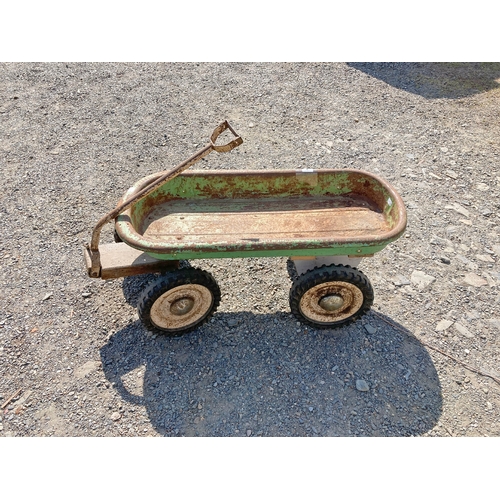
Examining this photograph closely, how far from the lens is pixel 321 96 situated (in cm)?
585

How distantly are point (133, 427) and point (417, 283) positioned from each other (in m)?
2.43

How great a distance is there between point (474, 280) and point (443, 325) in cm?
61

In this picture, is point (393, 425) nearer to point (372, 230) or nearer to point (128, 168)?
point (372, 230)

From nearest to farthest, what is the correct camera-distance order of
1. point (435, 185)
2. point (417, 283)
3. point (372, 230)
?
point (372, 230) < point (417, 283) < point (435, 185)

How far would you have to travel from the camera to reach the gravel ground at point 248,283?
2.80 meters

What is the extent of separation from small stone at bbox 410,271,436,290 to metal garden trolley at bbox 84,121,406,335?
746mm

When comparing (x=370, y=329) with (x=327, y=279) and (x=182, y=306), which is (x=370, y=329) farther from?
(x=182, y=306)

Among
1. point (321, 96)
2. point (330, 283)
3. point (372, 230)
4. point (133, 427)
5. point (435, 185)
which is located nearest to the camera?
point (133, 427)

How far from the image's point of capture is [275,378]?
295cm

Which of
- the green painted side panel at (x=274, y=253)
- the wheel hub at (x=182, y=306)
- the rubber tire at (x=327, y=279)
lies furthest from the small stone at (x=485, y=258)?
the wheel hub at (x=182, y=306)

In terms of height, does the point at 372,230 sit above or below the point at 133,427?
above

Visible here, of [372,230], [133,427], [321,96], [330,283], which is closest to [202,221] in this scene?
[330,283]

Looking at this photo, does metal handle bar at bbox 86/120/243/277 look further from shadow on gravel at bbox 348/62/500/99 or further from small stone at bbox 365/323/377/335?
shadow on gravel at bbox 348/62/500/99

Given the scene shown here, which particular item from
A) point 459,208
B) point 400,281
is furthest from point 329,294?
point 459,208
